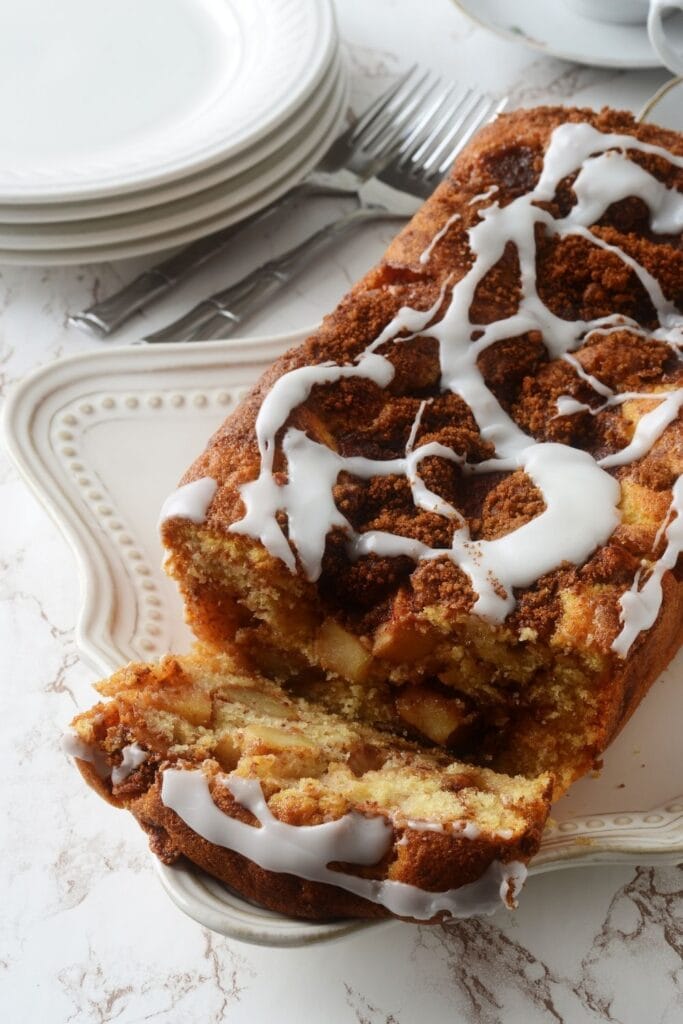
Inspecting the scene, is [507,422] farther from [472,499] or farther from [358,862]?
[358,862]

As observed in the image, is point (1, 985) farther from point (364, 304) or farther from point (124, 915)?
point (364, 304)

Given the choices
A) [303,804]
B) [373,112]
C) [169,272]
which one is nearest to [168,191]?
[169,272]

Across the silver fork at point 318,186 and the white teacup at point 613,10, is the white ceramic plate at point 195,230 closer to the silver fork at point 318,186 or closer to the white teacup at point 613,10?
the silver fork at point 318,186

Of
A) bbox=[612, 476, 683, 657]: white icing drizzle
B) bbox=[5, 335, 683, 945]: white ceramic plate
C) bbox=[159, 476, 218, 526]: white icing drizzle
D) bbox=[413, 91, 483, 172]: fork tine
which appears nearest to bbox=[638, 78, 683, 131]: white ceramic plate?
bbox=[413, 91, 483, 172]: fork tine

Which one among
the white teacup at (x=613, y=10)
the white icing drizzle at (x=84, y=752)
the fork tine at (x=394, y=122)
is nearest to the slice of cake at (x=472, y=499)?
the white icing drizzle at (x=84, y=752)

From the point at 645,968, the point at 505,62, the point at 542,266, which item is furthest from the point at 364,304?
the point at 505,62

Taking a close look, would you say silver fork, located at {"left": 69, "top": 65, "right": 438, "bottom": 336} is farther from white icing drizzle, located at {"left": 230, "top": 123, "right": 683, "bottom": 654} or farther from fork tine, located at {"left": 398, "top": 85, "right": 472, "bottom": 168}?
white icing drizzle, located at {"left": 230, "top": 123, "right": 683, "bottom": 654}
